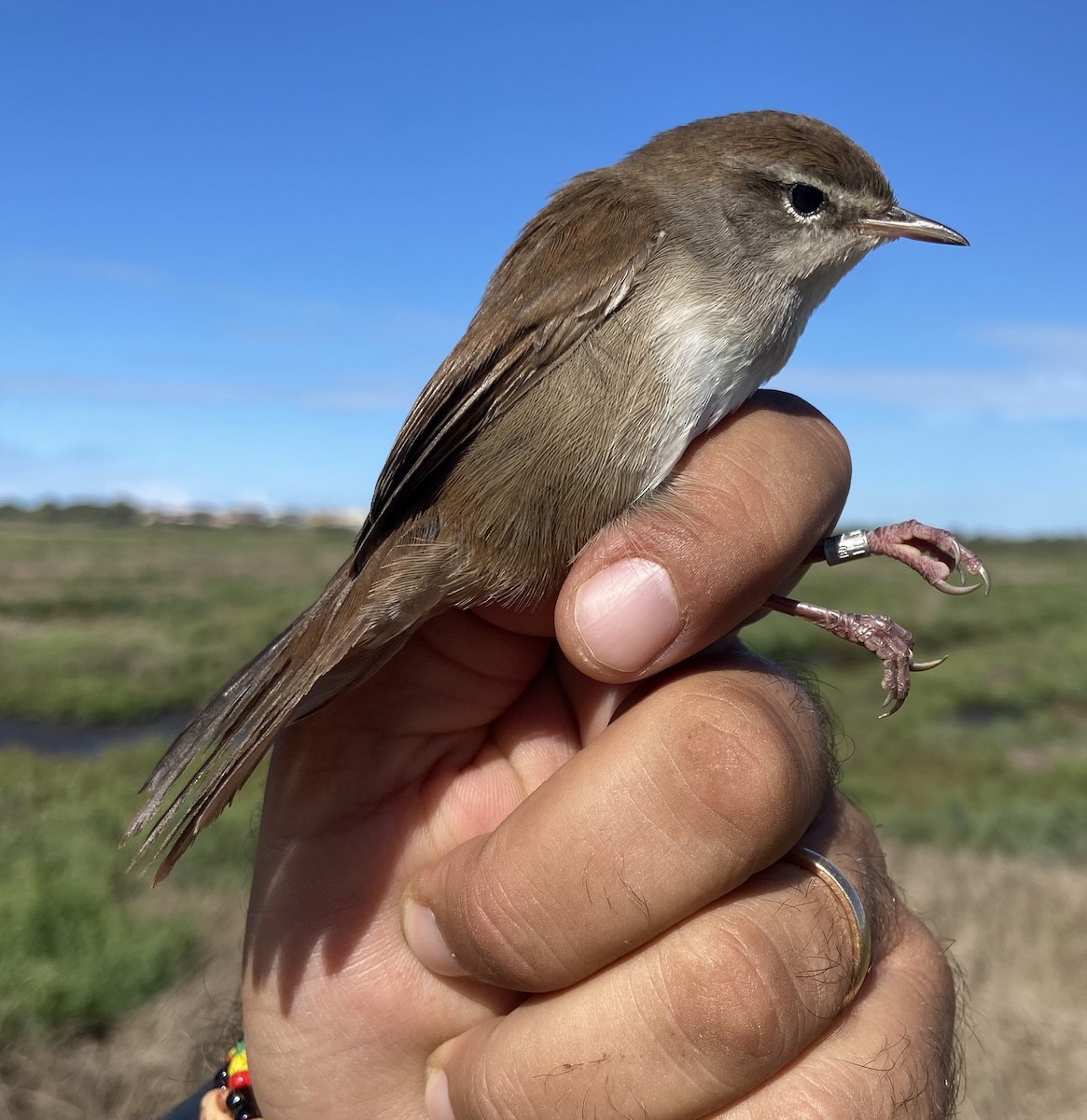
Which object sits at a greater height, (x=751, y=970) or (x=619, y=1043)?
(x=751, y=970)

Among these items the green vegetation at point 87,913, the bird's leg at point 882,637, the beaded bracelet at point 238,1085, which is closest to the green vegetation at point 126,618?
the green vegetation at point 87,913

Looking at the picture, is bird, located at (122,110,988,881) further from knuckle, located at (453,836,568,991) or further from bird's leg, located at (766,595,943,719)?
knuckle, located at (453,836,568,991)

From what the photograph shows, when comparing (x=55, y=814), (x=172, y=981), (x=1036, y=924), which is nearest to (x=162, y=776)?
(x=172, y=981)

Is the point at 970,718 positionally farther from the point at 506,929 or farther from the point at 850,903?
the point at 506,929

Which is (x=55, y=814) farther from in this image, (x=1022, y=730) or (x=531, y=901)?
(x=1022, y=730)

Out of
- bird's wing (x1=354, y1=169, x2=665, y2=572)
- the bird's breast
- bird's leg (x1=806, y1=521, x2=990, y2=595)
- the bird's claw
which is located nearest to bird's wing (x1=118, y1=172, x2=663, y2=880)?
bird's wing (x1=354, y1=169, x2=665, y2=572)

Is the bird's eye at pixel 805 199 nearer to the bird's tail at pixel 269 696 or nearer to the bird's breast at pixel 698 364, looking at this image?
the bird's breast at pixel 698 364
